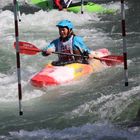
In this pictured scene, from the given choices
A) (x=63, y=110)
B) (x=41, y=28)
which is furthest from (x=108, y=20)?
(x=63, y=110)

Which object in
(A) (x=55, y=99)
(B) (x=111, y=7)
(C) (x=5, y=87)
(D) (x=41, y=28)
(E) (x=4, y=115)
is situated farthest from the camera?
(B) (x=111, y=7)

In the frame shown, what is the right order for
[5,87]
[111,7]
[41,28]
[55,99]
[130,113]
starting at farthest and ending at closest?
[111,7]
[41,28]
[5,87]
[55,99]
[130,113]

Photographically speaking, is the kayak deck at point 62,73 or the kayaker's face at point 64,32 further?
the kayaker's face at point 64,32

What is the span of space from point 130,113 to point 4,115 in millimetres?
2069

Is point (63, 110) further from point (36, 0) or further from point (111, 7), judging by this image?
point (36, 0)

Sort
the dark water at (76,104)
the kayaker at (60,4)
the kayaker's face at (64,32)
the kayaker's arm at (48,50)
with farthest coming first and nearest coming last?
1. the kayaker at (60,4)
2. the kayaker's face at (64,32)
3. the kayaker's arm at (48,50)
4. the dark water at (76,104)

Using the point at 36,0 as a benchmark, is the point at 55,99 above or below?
below

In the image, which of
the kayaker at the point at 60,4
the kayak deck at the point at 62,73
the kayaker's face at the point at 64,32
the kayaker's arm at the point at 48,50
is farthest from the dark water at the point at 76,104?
the kayaker at the point at 60,4

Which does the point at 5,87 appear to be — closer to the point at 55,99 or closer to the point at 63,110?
the point at 55,99

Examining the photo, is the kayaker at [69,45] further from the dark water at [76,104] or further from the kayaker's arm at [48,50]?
the dark water at [76,104]

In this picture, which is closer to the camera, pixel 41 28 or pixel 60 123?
pixel 60 123

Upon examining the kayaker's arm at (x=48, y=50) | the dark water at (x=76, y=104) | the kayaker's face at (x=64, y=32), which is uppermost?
the kayaker's face at (x=64, y=32)

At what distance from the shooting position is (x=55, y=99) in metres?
9.78

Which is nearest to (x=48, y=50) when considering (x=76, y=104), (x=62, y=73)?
(x=62, y=73)
